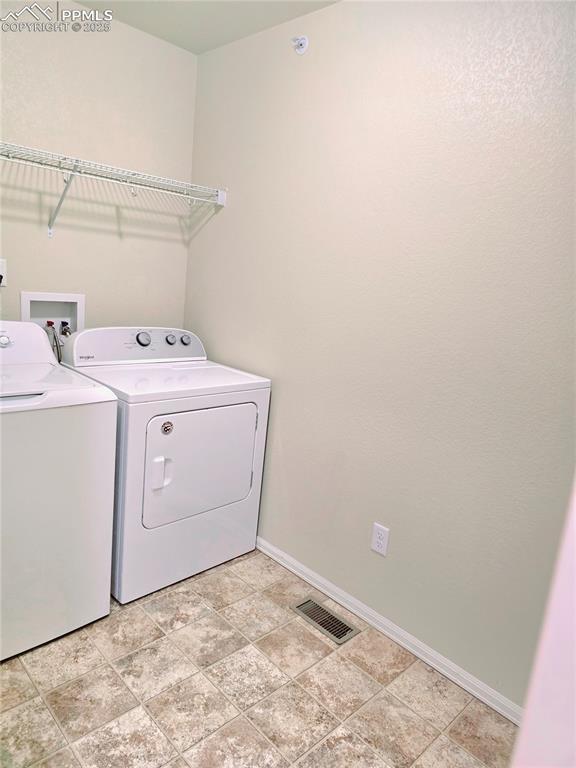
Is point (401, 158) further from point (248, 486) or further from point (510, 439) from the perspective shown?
point (248, 486)

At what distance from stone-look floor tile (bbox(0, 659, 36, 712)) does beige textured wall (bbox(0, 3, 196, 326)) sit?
135cm

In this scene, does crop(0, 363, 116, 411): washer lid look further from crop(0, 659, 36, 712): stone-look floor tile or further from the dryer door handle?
crop(0, 659, 36, 712): stone-look floor tile

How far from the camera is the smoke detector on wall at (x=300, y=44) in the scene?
6.78 feet

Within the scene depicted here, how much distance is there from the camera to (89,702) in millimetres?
1514

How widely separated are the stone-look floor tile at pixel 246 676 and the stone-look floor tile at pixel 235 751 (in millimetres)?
100

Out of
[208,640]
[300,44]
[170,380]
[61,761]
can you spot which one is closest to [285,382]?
[170,380]

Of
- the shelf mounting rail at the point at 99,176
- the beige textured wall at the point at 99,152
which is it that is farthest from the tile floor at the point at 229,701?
the shelf mounting rail at the point at 99,176

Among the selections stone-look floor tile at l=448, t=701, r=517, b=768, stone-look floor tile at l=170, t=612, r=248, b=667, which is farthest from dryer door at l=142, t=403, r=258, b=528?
stone-look floor tile at l=448, t=701, r=517, b=768

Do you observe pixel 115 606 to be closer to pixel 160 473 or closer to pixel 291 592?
pixel 160 473

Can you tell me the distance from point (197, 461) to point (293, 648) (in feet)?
2.57

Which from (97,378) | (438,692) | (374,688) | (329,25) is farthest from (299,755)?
(329,25)

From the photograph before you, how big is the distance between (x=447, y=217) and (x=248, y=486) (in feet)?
4.61

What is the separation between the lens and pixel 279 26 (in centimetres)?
217

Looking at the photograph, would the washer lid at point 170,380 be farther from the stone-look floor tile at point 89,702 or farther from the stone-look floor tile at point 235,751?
the stone-look floor tile at point 235,751
